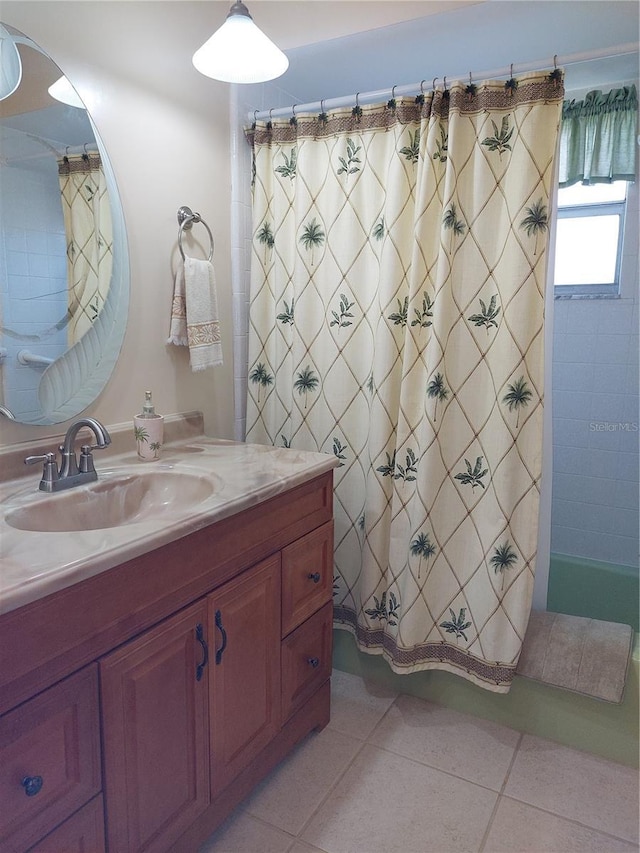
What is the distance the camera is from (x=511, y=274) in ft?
5.46

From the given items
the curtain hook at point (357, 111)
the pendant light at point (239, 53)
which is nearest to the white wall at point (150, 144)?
the pendant light at point (239, 53)

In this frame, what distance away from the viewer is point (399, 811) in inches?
61.4

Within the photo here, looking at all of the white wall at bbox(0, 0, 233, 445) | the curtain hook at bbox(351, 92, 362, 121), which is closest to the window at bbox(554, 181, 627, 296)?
the curtain hook at bbox(351, 92, 362, 121)

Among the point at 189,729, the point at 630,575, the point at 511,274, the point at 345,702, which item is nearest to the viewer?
Result: the point at 189,729

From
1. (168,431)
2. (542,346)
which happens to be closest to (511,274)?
(542,346)

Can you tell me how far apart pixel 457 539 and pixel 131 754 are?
1.09m

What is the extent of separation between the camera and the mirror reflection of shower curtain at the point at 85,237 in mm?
1468

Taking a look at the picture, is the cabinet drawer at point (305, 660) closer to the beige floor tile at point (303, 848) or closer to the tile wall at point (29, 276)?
the beige floor tile at point (303, 848)

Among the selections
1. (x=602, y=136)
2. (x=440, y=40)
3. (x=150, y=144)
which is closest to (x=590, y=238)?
(x=602, y=136)

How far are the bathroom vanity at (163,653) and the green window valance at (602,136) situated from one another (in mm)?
1686

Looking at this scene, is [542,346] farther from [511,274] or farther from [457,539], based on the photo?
[457,539]

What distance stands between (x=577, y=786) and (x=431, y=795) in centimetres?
42

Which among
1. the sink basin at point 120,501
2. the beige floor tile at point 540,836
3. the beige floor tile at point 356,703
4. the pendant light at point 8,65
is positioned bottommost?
the beige floor tile at point 540,836

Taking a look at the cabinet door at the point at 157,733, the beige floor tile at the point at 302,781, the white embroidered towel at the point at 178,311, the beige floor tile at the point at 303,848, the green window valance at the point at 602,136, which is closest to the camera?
the cabinet door at the point at 157,733
